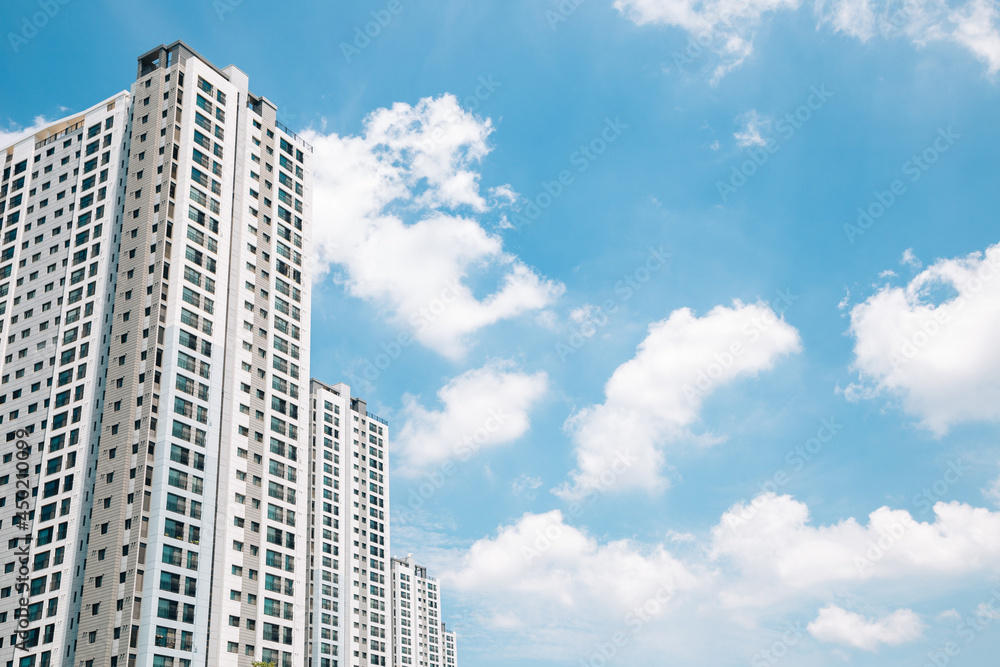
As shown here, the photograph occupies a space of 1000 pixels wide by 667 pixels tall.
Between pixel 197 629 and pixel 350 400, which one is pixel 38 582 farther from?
pixel 350 400

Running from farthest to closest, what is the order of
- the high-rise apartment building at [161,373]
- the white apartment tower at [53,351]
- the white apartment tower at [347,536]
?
the white apartment tower at [347,536], the white apartment tower at [53,351], the high-rise apartment building at [161,373]

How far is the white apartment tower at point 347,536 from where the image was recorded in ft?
446

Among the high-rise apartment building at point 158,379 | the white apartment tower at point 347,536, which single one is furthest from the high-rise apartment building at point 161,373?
the white apartment tower at point 347,536

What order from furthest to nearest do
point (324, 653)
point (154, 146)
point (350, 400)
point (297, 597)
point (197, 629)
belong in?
point (350, 400)
point (324, 653)
point (154, 146)
point (297, 597)
point (197, 629)

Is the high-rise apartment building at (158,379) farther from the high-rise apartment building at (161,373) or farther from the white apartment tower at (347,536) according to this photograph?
the white apartment tower at (347,536)

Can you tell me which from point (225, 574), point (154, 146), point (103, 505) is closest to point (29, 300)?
point (154, 146)

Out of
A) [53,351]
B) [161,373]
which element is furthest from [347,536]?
[161,373]

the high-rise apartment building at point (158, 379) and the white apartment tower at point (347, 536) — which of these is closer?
the high-rise apartment building at point (158, 379)

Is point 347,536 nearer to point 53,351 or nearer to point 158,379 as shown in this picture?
point 53,351

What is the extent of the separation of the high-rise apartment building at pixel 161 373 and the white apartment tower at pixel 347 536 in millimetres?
46822

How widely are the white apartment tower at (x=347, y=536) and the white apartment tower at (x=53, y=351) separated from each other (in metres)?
56.1

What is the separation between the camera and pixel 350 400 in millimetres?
159500

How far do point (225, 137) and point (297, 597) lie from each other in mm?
53027

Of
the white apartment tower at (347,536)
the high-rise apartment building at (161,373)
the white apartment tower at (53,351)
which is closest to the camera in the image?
the high-rise apartment building at (161,373)
